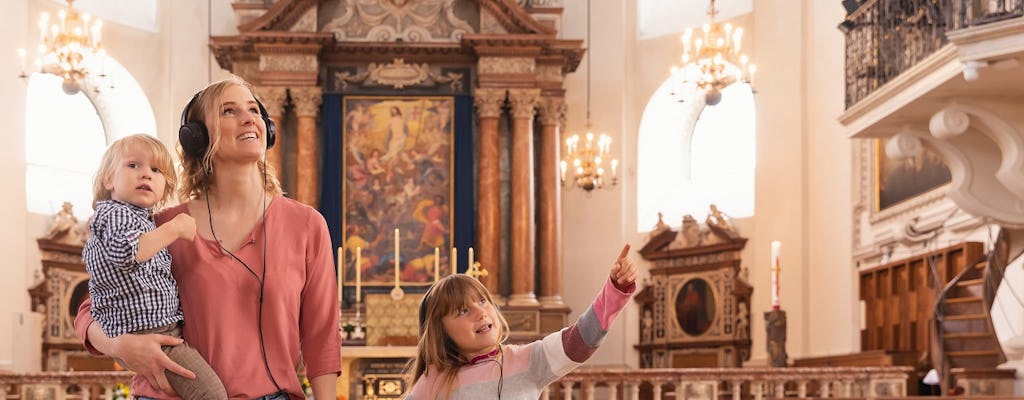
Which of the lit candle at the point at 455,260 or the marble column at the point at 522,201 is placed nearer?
the lit candle at the point at 455,260

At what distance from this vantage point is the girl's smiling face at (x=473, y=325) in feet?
12.2

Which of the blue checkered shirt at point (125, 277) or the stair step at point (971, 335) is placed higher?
the blue checkered shirt at point (125, 277)

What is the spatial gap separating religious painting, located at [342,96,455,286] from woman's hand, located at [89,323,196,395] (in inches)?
620

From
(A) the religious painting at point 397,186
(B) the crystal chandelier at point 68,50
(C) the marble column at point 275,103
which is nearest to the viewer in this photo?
(B) the crystal chandelier at point 68,50

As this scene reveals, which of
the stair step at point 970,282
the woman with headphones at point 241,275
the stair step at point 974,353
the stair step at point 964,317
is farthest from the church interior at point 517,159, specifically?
the woman with headphones at point 241,275

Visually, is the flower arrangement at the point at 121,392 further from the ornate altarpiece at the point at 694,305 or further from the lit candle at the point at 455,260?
the ornate altarpiece at the point at 694,305

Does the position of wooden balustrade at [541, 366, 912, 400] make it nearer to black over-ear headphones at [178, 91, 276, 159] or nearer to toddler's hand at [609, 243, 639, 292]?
toddler's hand at [609, 243, 639, 292]

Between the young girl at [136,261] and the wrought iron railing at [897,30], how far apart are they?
6.16 m

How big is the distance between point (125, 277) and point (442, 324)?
3.70 ft

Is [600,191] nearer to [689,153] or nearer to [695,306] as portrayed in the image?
[689,153]

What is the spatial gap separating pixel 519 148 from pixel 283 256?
15.6 meters

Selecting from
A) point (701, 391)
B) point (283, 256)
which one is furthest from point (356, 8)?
point (283, 256)

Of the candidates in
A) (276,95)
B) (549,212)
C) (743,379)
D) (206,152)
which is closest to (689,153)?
(549,212)

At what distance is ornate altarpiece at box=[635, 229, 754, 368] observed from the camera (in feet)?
61.0
